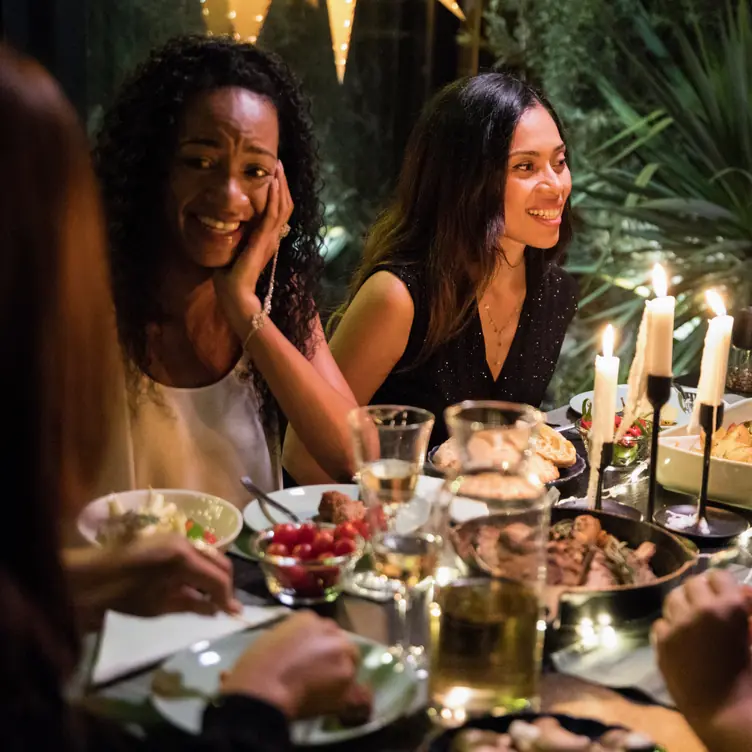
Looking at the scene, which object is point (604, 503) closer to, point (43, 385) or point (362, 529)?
point (362, 529)

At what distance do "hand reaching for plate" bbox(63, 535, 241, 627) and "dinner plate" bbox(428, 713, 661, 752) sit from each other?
32 centimetres

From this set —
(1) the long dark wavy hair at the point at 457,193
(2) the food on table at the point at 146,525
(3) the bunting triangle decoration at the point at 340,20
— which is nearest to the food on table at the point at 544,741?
(2) the food on table at the point at 146,525

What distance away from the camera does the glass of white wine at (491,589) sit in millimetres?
1011

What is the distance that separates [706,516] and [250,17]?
2.11m

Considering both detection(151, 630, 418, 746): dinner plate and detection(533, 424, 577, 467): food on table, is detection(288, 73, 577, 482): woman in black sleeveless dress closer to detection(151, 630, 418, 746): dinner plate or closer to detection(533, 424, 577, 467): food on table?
detection(533, 424, 577, 467): food on table

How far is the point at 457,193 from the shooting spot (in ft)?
7.78

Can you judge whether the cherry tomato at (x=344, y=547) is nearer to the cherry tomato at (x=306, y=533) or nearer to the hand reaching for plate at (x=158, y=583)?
the cherry tomato at (x=306, y=533)

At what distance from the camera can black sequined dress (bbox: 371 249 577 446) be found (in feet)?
7.86

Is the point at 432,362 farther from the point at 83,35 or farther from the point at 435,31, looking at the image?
the point at 435,31

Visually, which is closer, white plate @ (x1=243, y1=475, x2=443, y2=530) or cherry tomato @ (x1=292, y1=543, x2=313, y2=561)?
cherry tomato @ (x1=292, y1=543, x2=313, y2=561)

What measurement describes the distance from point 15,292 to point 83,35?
2545 mm

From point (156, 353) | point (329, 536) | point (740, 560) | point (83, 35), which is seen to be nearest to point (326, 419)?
point (156, 353)

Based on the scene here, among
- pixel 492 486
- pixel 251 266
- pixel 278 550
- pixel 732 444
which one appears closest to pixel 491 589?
pixel 492 486

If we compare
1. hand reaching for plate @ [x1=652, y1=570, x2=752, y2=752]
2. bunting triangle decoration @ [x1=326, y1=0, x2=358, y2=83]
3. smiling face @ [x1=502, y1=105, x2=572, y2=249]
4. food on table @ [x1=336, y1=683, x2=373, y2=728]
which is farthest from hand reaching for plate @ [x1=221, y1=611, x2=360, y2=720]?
bunting triangle decoration @ [x1=326, y1=0, x2=358, y2=83]
